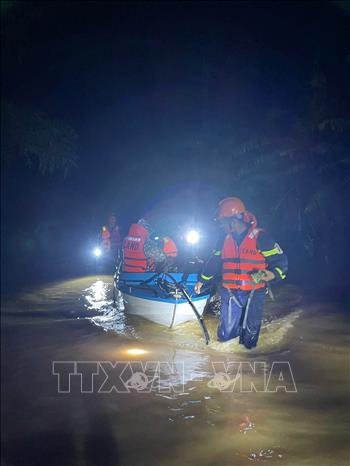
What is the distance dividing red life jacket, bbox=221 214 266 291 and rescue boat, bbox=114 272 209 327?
1866mm

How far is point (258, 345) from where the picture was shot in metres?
8.34

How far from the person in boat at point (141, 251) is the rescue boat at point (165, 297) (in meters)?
0.32

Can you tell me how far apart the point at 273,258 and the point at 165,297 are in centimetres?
336

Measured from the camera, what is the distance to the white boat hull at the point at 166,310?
31.6 ft

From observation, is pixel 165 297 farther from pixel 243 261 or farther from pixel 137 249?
pixel 243 261

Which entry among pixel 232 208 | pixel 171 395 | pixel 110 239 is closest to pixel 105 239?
pixel 110 239

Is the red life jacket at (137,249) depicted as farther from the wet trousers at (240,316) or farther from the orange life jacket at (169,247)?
the wet trousers at (240,316)

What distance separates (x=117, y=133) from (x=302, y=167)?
17750 millimetres

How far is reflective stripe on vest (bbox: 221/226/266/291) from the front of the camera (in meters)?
7.25

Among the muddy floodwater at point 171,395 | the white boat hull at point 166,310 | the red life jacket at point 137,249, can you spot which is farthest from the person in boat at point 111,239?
the muddy floodwater at point 171,395

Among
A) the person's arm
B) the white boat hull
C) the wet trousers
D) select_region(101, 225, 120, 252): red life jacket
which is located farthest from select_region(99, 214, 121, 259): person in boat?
the person's arm

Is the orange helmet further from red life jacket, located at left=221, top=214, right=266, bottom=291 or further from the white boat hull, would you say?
the white boat hull

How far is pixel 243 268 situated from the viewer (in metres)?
7.30

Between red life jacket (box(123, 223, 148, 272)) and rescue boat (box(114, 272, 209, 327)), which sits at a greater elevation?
red life jacket (box(123, 223, 148, 272))
